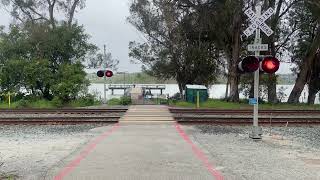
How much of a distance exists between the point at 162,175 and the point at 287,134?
9.20 metres

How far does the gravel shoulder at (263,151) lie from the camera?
31.2ft

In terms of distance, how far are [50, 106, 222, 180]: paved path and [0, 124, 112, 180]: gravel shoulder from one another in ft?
1.80

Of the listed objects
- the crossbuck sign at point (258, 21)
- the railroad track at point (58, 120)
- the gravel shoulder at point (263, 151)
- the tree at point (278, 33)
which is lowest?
the gravel shoulder at point (263, 151)

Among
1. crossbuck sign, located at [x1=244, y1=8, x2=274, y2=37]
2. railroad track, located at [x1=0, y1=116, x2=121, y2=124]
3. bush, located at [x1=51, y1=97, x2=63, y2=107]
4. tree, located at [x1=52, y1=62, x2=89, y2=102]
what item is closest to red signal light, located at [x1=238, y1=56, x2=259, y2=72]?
crossbuck sign, located at [x1=244, y1=8, x2=274, y2=37]

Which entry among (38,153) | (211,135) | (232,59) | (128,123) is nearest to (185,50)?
(232,59)

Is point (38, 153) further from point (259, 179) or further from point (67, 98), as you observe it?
point (67, 98)

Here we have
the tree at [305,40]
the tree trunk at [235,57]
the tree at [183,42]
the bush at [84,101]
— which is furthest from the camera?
the tree at [183,42]

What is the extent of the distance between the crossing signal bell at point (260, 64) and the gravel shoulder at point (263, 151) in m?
2.26

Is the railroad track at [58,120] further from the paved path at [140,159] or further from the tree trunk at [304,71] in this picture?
the tree trunk at [304,71]

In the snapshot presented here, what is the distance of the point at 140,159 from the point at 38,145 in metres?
4.46

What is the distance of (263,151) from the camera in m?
12.6

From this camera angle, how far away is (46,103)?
32531mm

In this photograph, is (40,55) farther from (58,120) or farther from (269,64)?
(269,64)

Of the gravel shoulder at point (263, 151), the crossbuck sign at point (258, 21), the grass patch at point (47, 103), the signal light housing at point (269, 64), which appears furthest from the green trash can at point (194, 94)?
the signal light housing at point (269, 64)
